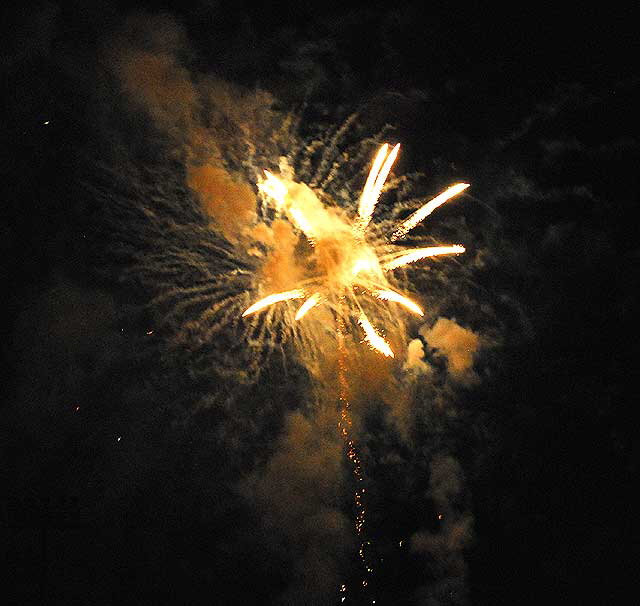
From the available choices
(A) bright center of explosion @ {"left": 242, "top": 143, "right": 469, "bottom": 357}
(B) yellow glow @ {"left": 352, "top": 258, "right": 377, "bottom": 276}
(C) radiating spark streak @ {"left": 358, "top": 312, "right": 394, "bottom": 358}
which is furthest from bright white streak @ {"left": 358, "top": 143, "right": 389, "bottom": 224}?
(C) radiating spark streak @ {"left": 358, "top": 312, "right": 394, "bottom": 358}

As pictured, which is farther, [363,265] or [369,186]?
[363,265]

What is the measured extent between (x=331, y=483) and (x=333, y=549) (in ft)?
7.19

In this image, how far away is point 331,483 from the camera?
40.1 ft

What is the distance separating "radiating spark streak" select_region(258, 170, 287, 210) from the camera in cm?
728

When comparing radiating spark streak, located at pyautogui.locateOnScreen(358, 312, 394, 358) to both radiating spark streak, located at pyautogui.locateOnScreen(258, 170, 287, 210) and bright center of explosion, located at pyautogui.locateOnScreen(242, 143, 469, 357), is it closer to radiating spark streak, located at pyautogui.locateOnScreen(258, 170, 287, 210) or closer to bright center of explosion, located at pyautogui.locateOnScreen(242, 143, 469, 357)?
bright center of explosion, located at pyautogui.locateOnScreen(242, 143, 469, 357)

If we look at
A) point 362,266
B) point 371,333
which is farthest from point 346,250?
point 371,333

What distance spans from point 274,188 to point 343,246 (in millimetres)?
1484

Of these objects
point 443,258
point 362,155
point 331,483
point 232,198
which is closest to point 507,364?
point 443,258

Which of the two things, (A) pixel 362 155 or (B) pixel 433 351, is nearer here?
(A) pixel 362 155

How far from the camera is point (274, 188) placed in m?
7.34

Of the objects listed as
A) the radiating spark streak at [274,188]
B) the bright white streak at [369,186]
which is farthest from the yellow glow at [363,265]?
the radiating spark streak at [274,188]

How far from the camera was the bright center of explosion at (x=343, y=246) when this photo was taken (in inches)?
286

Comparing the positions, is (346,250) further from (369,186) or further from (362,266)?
(369,186)

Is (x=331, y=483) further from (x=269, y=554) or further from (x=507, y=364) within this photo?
(x=507, y=364)
